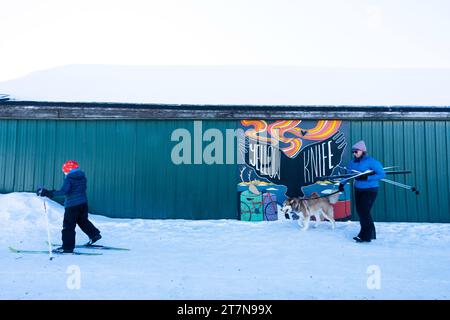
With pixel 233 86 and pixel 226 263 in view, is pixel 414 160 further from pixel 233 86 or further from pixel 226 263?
pixel 226 263

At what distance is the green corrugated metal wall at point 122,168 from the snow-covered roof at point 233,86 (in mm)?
763

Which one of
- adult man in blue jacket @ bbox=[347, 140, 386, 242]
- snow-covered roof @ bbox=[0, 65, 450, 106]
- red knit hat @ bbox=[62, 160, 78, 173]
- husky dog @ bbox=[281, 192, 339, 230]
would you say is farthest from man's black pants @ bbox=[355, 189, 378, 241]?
red knit hat @ bbox=[62, 160, 78, 173]

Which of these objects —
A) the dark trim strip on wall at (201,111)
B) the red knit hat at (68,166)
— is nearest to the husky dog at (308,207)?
the dark trim strip on wall at (201,111)

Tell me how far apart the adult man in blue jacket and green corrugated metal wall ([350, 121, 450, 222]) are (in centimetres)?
222

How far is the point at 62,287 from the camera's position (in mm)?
3252

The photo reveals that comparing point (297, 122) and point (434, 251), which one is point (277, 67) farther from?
point (434, 251)

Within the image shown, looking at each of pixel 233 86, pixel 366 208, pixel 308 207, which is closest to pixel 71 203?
pixel 308 207

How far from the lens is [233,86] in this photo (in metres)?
8.44

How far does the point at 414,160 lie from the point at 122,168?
7560 millimetres

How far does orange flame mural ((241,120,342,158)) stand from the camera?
735 centimetres

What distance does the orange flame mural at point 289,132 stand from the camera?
7352mm
